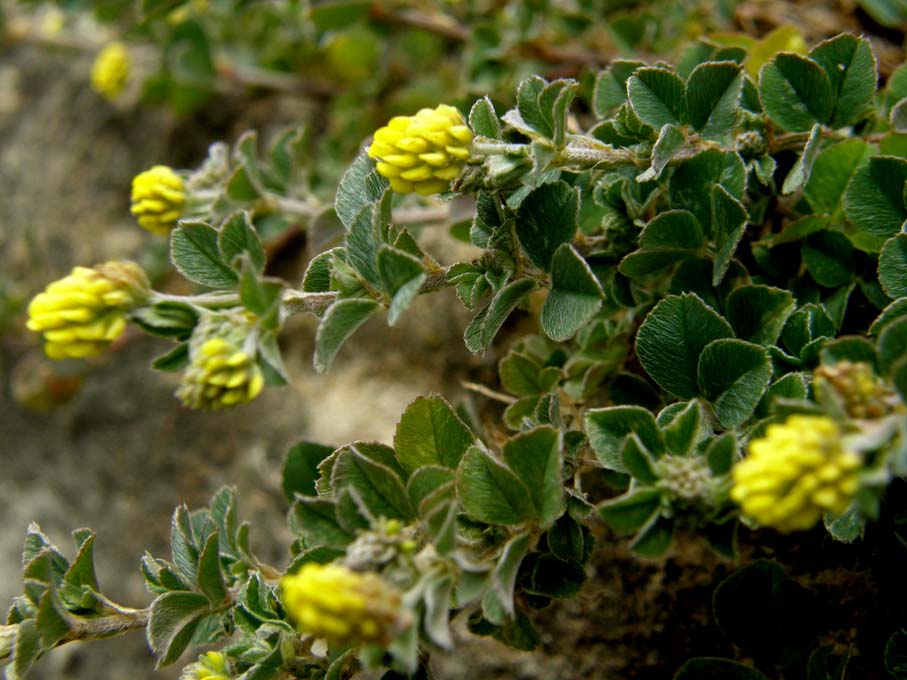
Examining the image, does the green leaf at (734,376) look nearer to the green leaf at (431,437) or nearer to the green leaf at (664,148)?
the green leaf at (664,148)

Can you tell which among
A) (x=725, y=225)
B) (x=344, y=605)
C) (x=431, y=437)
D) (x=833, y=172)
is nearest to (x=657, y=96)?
(x=725, y=225)

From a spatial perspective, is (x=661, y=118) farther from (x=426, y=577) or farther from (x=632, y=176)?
(x=426, y=577)

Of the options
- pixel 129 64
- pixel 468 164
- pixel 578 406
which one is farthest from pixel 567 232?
pixel 129 64

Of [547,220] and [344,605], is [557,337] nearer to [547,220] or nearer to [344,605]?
[547,220]

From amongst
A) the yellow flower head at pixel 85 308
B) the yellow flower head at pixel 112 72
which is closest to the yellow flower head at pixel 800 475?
the yellow flower head at pixel 85 308

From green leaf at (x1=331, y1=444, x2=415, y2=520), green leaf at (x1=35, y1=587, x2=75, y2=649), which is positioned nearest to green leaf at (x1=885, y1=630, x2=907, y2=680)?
green leaf at (x1=331, y1=444, x2=415, y2=520)
